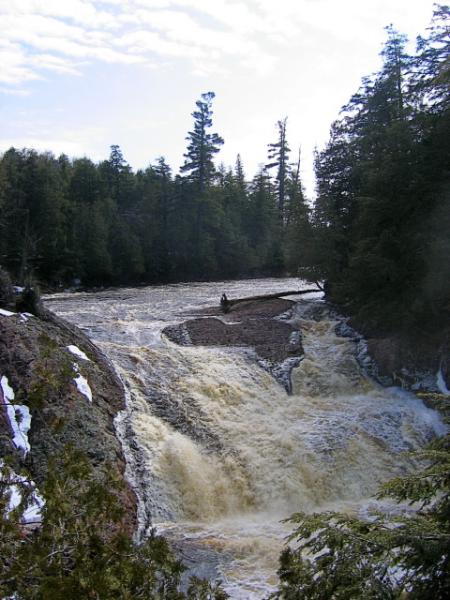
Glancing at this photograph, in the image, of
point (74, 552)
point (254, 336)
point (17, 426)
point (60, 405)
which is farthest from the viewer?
point (254, 336)

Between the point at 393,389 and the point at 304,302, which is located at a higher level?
the point at 304,302

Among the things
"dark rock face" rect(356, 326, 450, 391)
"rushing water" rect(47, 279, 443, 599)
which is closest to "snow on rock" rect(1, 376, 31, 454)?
"rushing water" rect(47, 279, 443, 599)

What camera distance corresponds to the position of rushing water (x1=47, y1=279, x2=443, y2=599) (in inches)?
319

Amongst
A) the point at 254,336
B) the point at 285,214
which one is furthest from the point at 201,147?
the point at 254,336

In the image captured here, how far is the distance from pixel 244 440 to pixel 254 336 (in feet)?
17.0

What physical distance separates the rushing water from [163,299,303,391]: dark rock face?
372 millimetres

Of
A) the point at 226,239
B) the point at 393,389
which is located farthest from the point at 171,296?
the point at 226,239

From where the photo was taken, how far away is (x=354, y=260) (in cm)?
1600

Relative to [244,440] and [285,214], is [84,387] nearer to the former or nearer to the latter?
[244,440]

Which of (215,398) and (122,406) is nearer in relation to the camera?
(122,406)

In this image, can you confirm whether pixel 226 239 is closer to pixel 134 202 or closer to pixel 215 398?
pixel 134 202

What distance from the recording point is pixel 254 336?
1521 centimetres

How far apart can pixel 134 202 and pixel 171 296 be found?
21.0 metres

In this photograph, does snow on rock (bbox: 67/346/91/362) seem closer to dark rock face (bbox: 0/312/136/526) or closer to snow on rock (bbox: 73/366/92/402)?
dark rock face (bbox: 0/312/136/526)
